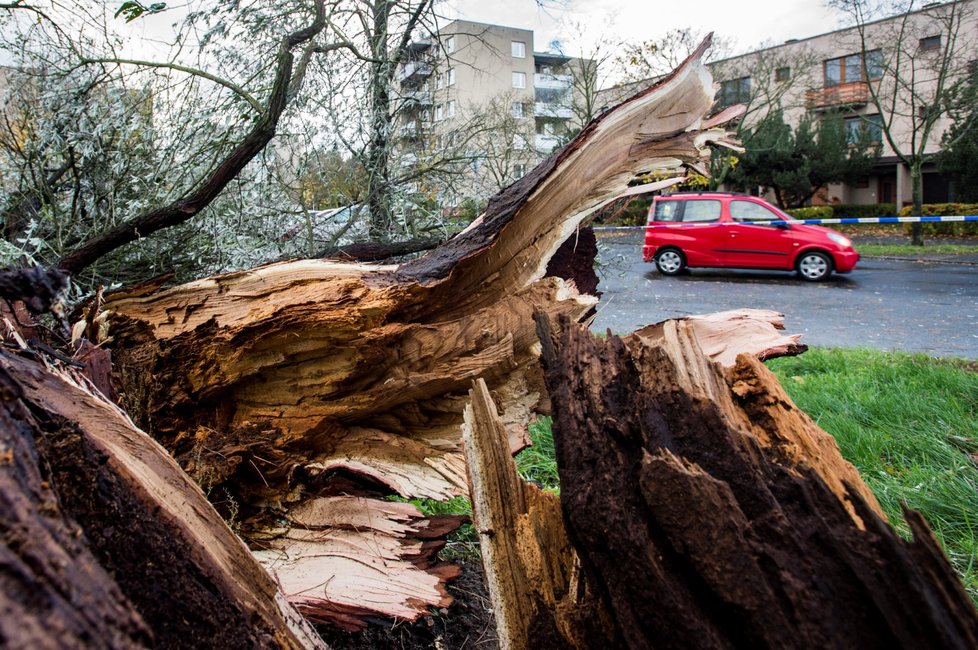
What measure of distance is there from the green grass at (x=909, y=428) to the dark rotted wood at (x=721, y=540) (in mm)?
1476

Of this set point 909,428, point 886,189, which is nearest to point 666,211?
point 909,428

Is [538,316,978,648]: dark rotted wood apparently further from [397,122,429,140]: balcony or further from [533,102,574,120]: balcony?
[533,102,574,120]: balcony

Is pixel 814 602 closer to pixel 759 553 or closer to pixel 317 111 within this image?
pixel 759 553

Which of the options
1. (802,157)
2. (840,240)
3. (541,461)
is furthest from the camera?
(802,157)

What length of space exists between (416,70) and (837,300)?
7333mm

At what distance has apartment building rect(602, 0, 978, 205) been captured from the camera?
2352cm

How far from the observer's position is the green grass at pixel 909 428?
8.68ft

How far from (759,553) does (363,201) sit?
14.1 feet

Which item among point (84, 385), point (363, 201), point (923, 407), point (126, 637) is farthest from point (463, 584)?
point (363, 201)

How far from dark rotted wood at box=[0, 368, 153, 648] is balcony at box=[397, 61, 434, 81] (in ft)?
19.1

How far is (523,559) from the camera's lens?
1.60 metres

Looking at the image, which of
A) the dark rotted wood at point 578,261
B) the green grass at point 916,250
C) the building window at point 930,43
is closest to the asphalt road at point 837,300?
the green grass at point 916,250

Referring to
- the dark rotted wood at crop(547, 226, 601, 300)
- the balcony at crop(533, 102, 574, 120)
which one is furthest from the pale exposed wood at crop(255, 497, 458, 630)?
the balcony at crop(533, 102, 574, 120)

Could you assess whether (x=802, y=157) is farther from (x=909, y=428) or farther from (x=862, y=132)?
(x=909, y=428)
